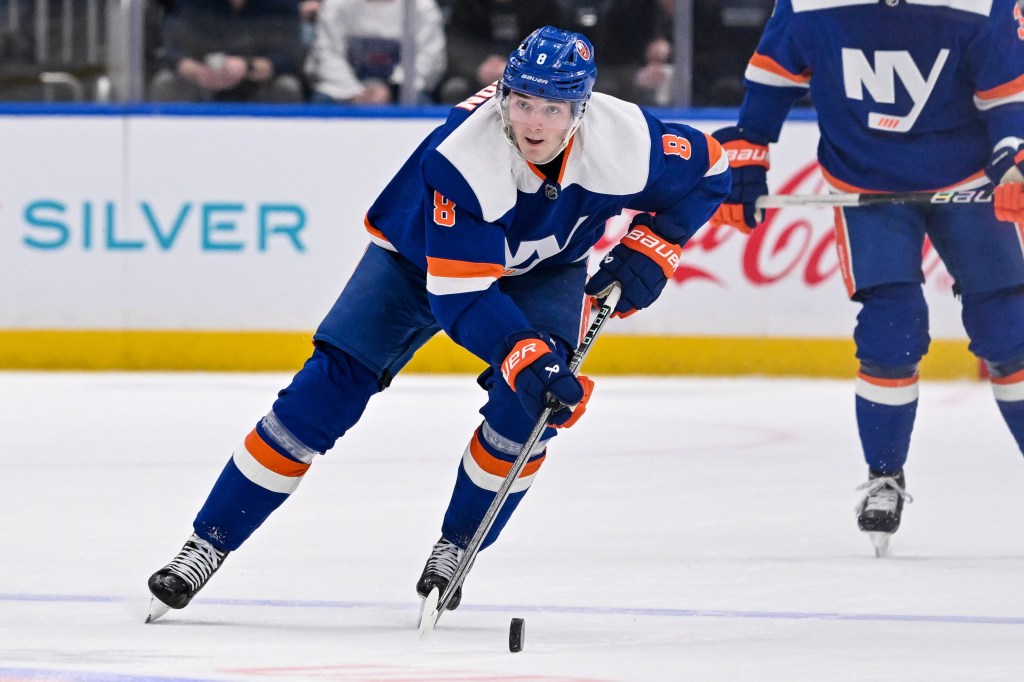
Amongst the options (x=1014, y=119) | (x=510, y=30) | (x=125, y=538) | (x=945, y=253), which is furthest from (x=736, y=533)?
(x=510, y=30)

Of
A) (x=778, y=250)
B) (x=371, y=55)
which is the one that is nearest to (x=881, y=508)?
(x=778, y=250)

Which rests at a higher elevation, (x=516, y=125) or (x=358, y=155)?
(x=516, y=125)

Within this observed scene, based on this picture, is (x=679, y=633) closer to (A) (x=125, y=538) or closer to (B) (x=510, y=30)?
(A) (x=125, y=538)

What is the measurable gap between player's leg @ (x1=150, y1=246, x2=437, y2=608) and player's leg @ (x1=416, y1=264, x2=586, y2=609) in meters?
0.17

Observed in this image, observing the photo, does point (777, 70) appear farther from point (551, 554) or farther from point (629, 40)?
point (629, 40)

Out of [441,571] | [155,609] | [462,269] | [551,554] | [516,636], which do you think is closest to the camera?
[516,636]

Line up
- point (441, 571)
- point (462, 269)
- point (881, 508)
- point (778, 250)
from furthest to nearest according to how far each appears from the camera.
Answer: point (778, 250) → point (881, 508) → point (441, 571) → point (462, 269)

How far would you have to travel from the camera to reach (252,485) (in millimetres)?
2693

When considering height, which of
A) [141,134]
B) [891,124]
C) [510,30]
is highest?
[891,124]

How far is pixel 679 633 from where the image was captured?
2.58 meters

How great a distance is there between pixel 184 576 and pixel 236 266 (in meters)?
3.87

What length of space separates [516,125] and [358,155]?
13.2 ft

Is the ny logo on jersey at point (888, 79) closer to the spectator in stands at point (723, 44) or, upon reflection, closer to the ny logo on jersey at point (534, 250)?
the ny logo on jersey at point (534, 250)

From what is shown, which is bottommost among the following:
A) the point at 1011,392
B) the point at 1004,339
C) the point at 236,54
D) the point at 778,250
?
the point at 778,250
